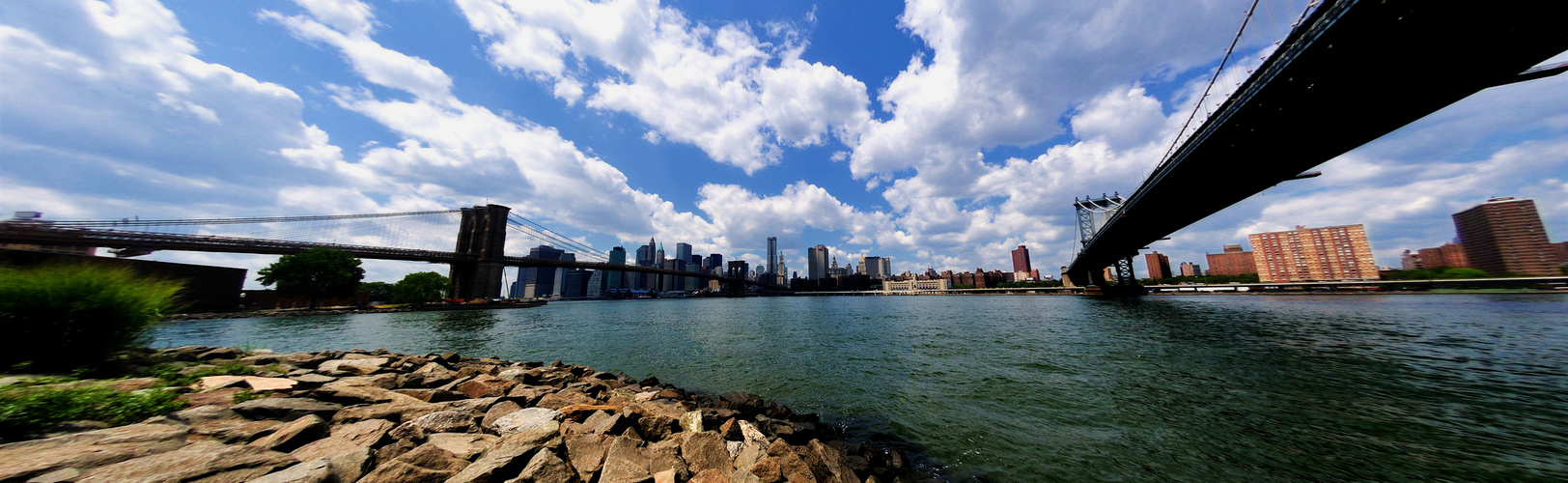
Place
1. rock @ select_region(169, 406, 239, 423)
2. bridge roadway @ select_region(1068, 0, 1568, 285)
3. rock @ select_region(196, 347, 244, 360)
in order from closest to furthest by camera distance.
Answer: rock @ select_region(169, 406, 239, 423), rock @ select_region(196, 347, 244, 360), bridge roadway @ select_region(1068, 0, 1568, 285)

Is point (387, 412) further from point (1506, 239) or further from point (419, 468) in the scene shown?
point (1506, 239)

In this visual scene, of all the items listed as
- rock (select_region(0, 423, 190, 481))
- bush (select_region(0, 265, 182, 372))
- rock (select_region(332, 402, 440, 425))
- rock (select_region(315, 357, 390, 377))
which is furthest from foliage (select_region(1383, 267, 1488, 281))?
bush (select_region(0, 265, 182, 372))

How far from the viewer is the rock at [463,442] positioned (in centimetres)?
488

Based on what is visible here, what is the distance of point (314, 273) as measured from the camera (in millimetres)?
46844

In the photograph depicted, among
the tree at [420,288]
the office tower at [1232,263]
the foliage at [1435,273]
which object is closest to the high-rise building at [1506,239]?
the foliage at [1435,273]

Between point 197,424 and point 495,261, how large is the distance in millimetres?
71259

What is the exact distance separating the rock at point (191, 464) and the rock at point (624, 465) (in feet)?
9.84

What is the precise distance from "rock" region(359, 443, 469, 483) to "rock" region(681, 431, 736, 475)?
244 centimetres

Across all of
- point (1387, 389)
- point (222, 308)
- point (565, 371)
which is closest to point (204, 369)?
point (565, 371)

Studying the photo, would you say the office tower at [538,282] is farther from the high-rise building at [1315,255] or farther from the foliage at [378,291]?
the high-rise building at [1315,255]

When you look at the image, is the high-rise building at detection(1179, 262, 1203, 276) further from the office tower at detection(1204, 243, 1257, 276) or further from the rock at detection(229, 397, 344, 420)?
the rock at detection(229, 397, 344, 420)

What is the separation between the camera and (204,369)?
7379 millimetres

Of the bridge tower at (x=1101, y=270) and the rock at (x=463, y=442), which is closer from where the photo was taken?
the rock at (x=463, y=442)

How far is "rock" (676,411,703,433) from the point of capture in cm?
645
